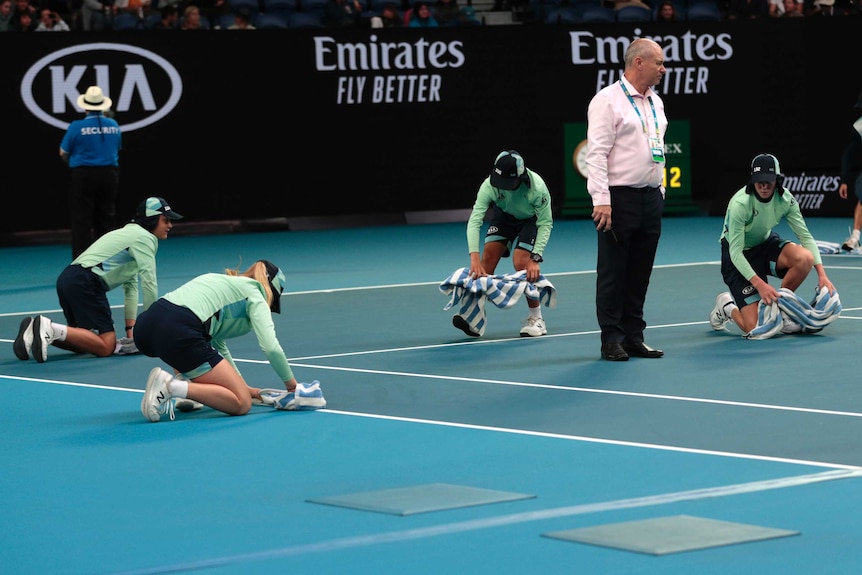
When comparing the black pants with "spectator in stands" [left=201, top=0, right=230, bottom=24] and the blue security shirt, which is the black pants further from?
"spectator in stands" [left=201, top=0, right=230, bottom=24]

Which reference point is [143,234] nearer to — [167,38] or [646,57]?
[646,57]

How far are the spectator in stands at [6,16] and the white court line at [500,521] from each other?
1849cm

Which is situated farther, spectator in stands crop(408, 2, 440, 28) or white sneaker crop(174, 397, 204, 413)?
spectator in stands crop(408, 2, 440, 28)

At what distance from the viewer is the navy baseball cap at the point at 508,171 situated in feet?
43.0

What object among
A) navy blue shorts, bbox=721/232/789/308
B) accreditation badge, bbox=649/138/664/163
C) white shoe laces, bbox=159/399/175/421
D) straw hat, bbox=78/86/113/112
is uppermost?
straw hat, bbox=78/86/113/112

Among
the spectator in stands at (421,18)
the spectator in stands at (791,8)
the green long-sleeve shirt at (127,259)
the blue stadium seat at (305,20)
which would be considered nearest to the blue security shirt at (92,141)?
the green long-sleeve shirt at (127,259)

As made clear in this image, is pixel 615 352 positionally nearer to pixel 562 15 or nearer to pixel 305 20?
pixel 305 20

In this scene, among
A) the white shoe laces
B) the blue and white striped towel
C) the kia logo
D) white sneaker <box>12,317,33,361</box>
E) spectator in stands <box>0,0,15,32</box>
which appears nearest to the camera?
the white shoe laces

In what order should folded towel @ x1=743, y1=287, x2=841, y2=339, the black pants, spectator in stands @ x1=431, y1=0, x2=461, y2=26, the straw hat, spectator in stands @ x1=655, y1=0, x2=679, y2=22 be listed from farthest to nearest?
spectator in stands @ x1=655, y1=0, x2=679, y2=22 < spectator in stands @ x1=431, y1=0, x2=461, y2=26 < the black pants < the straw hat < folded towel @ x1=743, y1=287, x2=841, y2=339

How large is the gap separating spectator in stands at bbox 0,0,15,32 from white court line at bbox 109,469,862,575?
18.5 meters

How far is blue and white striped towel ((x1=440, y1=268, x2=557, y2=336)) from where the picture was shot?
43.4 feet

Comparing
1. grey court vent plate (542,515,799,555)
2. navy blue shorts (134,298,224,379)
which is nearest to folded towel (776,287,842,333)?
navy blue shorts (134,298,224,379)

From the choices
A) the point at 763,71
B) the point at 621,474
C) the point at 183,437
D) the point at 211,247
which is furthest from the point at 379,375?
the point at 763,71

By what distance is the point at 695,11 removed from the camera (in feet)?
90.9
